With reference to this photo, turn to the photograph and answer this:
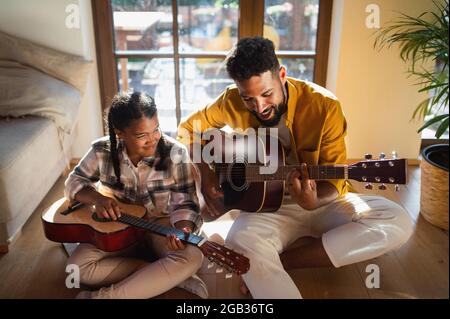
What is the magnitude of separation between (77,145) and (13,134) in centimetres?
51

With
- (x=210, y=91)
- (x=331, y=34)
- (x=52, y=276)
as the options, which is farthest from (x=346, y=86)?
(x=52, y=276)

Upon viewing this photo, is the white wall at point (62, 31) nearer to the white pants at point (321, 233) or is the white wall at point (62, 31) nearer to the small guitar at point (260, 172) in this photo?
the small guitar at point (260, 172)

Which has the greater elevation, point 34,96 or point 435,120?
point 435,120

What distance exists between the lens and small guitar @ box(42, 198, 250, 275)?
126 cm

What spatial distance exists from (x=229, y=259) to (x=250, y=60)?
0.51 metres

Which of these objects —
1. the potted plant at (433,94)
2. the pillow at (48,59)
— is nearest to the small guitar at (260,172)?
the potted plant at (433,94)

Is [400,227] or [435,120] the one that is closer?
[435,120]

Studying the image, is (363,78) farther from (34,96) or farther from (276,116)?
(34,96)

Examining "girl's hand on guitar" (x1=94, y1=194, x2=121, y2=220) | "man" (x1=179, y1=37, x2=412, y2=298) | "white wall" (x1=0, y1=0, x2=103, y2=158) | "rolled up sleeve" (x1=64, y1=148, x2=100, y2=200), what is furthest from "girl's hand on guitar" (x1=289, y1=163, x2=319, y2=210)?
"white wall" (x1=0, y1=0, x2=103, y2=158)

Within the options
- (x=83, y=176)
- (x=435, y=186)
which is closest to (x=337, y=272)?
(x=435, y=186)

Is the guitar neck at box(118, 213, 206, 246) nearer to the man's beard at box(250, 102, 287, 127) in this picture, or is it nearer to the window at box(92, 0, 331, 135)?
the man's beard at box(250, 102, 287, 127)

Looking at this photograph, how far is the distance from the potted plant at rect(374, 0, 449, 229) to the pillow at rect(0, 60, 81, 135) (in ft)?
4.12

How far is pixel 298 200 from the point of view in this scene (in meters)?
1.29

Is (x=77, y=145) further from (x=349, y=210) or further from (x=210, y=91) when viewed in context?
(x=349, y=210)
